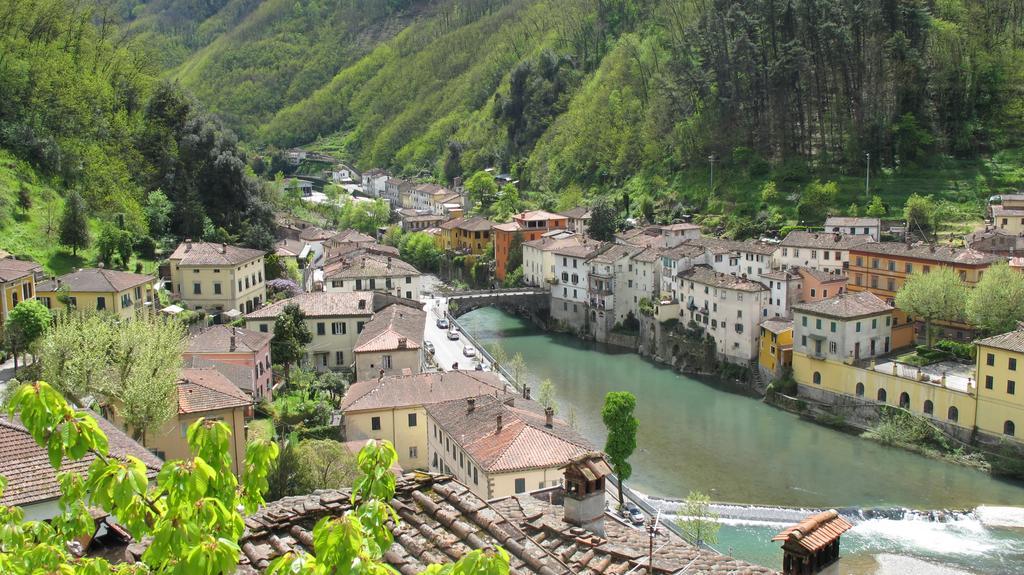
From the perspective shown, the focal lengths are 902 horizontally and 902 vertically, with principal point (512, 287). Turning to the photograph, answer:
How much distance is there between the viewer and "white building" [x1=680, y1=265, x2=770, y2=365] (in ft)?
147

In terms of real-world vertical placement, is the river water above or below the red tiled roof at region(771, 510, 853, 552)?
below

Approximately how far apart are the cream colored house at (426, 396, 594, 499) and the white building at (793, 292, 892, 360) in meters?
17.1

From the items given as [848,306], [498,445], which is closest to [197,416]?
[498,445]

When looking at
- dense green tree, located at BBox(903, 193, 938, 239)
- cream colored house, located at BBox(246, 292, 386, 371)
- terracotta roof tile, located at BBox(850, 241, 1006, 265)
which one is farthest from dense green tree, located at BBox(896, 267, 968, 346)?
cream colored house, located at BBox(246, 292, 386, 371)

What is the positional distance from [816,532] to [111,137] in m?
55.9

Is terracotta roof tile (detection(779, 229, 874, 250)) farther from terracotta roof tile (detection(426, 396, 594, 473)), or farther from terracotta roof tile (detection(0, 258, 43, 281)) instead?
terracotta roof tile (detection(0, 258, 43, 281))

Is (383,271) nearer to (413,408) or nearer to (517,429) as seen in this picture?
(413,408)

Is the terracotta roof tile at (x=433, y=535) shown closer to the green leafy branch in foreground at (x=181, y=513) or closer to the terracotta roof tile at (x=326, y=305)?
the green leafy branch in foreground at (x=181, y=513)

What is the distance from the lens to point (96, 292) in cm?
3444

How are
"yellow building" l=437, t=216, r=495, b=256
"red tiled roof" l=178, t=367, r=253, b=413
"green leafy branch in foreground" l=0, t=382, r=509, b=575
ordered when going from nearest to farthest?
"green leafy branch in foreground" l=0, t=382, r=509, b=575
"red tiled roof" l=178, t=367, r=253, b=413
"yellow building" l=437, t=216, r=495, b=256

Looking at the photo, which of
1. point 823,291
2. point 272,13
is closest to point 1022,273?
point 823,291

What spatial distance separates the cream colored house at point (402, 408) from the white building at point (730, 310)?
18.8 metres

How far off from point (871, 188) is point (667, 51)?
34977mm

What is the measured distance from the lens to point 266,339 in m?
34.4
